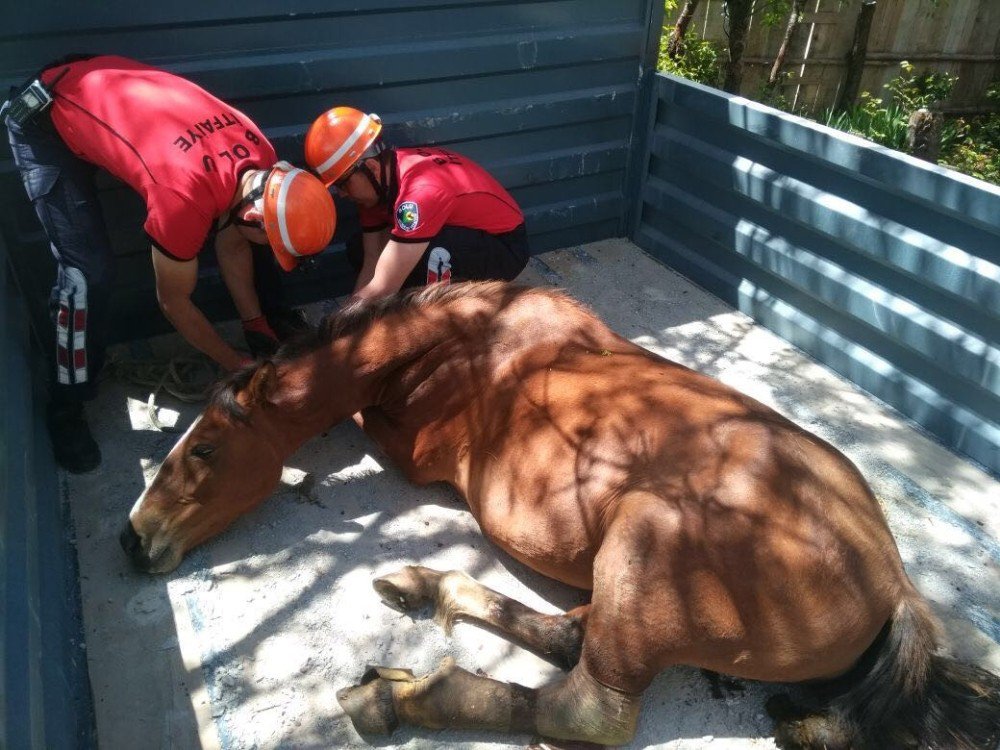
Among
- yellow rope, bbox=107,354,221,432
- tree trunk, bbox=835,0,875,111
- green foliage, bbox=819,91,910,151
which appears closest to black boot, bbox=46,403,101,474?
yellow rope, bbox=107,354,221,432

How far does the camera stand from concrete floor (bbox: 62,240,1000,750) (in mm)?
2623

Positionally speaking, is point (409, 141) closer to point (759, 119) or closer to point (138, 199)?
point (138, 199)

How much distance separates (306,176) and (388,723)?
2.14m

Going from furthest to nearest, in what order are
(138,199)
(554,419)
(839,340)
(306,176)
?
(839,340)
(138,199)
(306,176)
(554,419)

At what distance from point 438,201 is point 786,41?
6.24 meters

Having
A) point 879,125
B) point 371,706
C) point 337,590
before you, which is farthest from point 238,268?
point 879,125

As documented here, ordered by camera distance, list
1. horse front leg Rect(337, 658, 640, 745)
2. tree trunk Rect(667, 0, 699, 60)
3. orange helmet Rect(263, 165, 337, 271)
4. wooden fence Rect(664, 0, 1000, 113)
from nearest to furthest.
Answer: horse front leg Rect(337, 658, 640, 745), orange helmet Rect(263, 165, 337, 271), tree trunk Rect(667, 0, 699, 60), wooden fence Rect(664, 0, 1000, 113)

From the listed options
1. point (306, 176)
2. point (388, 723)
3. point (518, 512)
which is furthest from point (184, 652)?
point (306, 176)

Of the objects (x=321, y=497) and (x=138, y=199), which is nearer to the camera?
(x=321, y=497)

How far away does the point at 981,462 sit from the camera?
369cm

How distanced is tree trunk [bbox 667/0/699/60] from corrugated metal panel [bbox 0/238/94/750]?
6.67m

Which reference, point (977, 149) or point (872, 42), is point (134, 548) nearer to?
point (872, 42)

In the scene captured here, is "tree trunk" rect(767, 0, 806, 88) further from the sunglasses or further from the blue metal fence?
the sunglasses

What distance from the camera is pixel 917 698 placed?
2.39 m
